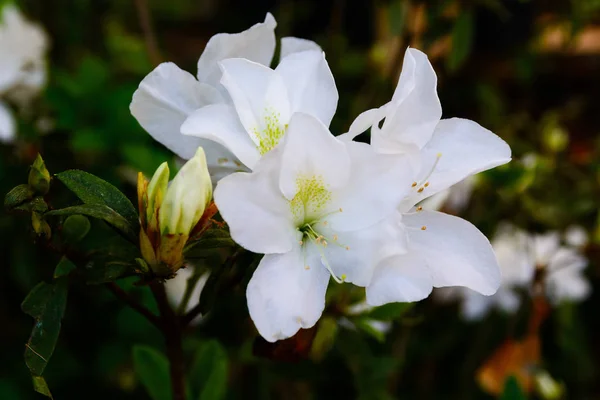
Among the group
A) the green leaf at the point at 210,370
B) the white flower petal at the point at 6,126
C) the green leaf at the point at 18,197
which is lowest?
the green leaf at the point at 210,370

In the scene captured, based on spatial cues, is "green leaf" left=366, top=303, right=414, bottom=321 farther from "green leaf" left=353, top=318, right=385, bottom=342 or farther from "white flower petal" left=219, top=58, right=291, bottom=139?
"white flower petal" left=219, top=58, right=291, bottom=139

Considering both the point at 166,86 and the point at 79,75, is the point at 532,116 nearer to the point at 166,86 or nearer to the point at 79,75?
the point at 79,75

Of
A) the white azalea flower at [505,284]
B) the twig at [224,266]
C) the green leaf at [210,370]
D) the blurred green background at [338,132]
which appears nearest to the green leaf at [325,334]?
the blurred green background at [338,132]

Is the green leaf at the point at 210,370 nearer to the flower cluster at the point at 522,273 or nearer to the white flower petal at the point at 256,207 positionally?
the white flower petal at the point at 256,207

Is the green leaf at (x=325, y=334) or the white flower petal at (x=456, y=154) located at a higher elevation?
the white flower petal at (x=456, y=154)

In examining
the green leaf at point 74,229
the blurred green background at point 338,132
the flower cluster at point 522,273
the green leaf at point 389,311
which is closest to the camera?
the green leaf at point 74,229

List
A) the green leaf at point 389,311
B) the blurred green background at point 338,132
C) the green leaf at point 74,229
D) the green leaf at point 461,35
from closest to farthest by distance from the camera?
1. the green leaf at point 74,229
2. the green leaf at point 389,311
3. the blurred green background at point 338,132
4. the green leaf at point 461,35

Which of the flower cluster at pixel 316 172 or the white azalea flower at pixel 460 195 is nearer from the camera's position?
the flower cluster at pixel 316 172

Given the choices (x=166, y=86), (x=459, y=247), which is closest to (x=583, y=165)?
(x=459, y=247)
